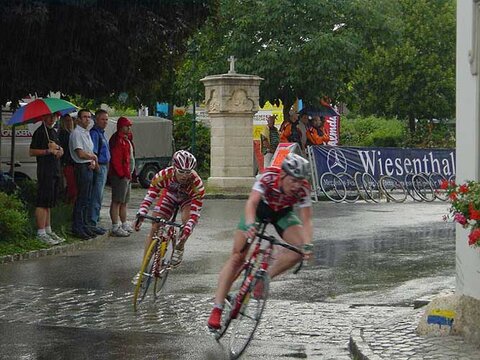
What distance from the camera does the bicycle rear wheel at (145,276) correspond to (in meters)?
12.0

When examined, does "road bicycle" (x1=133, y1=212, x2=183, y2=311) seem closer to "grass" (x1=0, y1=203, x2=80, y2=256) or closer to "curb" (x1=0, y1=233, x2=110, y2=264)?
"curb" (x1=0, y1=233, x2=110, y2=264)

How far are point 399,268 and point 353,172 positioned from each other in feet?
43.3

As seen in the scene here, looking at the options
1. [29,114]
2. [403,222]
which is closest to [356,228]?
[403,222]

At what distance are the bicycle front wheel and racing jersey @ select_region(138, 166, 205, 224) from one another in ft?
9.32

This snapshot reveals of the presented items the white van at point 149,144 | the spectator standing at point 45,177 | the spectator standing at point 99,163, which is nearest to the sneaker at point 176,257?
the spectator standing at point 45,177

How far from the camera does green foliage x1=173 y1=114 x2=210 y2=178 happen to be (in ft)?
139

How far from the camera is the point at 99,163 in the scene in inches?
738

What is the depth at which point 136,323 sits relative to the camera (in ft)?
36.7

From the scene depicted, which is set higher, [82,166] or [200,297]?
[82,166]

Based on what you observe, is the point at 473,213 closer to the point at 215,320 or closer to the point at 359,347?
the point at 359,347

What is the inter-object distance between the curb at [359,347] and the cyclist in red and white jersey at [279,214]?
0.81 m

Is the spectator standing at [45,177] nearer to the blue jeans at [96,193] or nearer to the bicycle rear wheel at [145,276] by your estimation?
the blue jeans at [96,193]

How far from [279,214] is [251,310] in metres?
0.99

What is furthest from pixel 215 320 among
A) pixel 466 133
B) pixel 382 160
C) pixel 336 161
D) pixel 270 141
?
pixel 270 141
